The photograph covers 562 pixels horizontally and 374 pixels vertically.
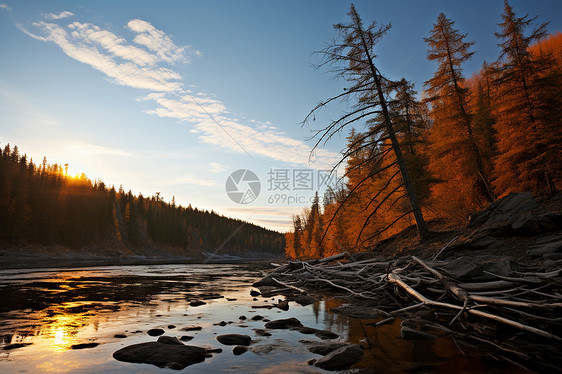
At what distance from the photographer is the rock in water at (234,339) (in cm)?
487

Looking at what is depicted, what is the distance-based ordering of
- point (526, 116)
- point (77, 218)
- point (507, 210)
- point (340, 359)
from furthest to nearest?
point (77, 218) < point (526, 116) < point (507, 210) < point (340, 359)

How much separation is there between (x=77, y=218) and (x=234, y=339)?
96.0m

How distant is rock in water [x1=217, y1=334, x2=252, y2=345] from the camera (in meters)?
4.87

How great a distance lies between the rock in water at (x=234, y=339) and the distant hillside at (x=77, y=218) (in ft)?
261

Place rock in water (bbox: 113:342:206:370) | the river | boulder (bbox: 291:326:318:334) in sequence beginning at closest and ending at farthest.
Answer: the river < rock in water (bbox: 113:342:206:370) < boulder (bbox: 291:326:318:334)

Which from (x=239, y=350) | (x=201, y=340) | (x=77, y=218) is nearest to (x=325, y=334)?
(x=239, y=350)

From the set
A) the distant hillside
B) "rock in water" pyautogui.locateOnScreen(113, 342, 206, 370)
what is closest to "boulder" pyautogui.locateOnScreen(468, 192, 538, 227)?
"rock in water" pyautogui.locateOnScreen(113, 342, 206, 370)

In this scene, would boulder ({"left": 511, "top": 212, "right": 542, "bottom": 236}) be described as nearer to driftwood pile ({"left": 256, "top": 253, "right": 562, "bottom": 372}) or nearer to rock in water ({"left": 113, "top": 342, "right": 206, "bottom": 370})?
driftwood pile ({"left": 256, "top": 253, "right": 562, "bottom": 372})

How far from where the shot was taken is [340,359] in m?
3.82

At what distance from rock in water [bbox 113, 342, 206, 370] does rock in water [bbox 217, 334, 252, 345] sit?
0.69 meters

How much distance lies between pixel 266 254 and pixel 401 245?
169744 millimetres

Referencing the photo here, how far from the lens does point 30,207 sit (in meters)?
70.3

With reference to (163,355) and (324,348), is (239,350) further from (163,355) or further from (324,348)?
(324,348)

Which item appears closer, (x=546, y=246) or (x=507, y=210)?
(x=546, y=246)
